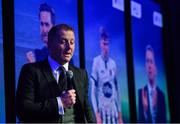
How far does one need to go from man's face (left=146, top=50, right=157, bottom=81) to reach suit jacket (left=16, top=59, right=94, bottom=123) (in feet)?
9.36

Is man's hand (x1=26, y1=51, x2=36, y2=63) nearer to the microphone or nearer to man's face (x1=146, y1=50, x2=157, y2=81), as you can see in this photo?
the microphone

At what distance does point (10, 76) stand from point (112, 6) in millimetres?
1856

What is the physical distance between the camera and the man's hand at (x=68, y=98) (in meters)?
2.36

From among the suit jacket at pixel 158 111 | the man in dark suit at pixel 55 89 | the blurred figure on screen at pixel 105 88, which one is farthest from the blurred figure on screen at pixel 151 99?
the man in dark suit at pixel 55 89

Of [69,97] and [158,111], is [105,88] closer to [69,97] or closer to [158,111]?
[158,111]

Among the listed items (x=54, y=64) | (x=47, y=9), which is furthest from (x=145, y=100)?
(x=54, y=64)

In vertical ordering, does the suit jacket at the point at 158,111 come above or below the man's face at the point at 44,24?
below

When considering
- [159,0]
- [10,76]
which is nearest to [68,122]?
[10,76]

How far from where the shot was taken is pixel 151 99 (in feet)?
17.6

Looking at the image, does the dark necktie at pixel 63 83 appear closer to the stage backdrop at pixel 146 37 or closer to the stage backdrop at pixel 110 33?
the stage backdrop at pixel 110 33

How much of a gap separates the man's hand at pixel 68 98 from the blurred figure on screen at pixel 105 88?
1.80 m

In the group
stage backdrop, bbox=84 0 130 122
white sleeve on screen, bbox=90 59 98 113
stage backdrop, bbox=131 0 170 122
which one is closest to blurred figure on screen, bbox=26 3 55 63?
stage backdrop, bbox=84 0 130 122

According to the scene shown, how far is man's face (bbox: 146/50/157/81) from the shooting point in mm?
5395

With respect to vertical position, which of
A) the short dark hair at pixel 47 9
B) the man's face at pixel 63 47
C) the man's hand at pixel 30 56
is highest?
the short dark hair at pixel 47 9
